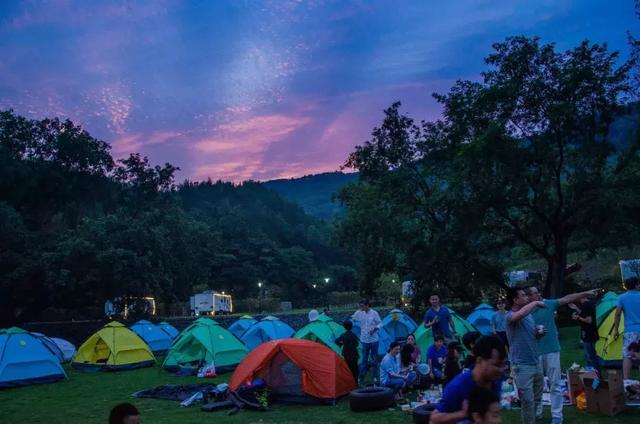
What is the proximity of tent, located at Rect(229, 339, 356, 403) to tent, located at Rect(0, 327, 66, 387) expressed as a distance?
772 cm

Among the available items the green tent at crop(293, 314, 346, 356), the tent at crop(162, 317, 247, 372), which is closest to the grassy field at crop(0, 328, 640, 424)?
the tent at crop(162, 317, 247, 372)

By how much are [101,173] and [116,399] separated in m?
37.1

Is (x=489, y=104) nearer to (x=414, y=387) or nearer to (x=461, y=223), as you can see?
(x=461, y=223)

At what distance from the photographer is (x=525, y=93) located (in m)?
19.0

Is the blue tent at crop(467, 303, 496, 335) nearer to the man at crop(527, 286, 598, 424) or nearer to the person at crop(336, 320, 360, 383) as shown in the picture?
the person at crop(336, 320, 360, 383)

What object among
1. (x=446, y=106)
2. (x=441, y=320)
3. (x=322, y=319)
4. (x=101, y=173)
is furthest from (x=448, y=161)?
(x=101, y=173)

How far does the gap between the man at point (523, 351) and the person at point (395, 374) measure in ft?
14.2

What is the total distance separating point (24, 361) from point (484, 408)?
50.1 feet

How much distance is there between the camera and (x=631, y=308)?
8023 millimetres

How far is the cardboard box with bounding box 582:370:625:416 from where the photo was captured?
723cm

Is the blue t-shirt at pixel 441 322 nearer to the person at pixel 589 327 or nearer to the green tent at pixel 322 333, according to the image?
the person at pixel 589 327

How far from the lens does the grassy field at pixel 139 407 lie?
337 inches

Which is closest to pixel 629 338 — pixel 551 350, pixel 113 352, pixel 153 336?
pixel 551 350

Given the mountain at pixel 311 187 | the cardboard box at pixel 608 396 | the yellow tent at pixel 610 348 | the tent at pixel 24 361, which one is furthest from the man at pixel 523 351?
the mountain at pixel 311 187
